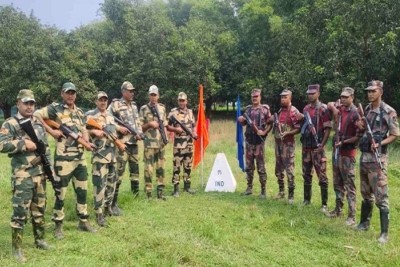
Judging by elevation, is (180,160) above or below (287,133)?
below

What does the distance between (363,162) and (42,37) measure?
1020 inches

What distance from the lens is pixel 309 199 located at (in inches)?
313

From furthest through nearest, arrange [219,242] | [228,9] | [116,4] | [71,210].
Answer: [228,9] → [116,4] → [71,210] → [219,242]

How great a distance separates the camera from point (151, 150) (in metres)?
7.77

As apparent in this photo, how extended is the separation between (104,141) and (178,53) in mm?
20427

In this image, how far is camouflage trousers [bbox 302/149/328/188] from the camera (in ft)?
24.2

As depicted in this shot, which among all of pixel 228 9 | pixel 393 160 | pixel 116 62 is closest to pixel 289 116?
pixel 393 160

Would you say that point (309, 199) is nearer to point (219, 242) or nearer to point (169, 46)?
point (219, 242)

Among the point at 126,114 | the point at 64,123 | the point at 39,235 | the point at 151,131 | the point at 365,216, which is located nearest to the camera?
the point at 39,235

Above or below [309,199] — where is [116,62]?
above

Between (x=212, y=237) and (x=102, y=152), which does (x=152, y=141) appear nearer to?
(x=102, y=152)

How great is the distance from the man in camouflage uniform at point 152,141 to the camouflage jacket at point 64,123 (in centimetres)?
220

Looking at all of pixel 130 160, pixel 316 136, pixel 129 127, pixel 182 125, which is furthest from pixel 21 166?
pixel 316 136

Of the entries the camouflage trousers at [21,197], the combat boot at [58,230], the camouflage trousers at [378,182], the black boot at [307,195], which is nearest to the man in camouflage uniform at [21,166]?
the camouflage trousers at [21,197]
